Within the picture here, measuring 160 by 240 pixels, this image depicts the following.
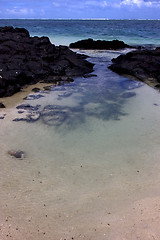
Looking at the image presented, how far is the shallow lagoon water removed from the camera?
3814 millimetres

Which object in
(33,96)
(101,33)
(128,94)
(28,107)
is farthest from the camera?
(101,33)

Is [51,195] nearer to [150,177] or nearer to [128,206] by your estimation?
[128,206]

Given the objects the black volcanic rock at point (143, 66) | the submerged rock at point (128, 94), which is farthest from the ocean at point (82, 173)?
the black volcanic rock at point (143, 66)

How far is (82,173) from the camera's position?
5.08 m

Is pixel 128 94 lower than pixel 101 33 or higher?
lower

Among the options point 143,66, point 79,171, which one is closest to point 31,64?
point 143,66

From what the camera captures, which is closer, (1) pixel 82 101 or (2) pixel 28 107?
(2) pixel 28 107

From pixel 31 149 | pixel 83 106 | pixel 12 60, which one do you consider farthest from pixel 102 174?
pixel 12 60

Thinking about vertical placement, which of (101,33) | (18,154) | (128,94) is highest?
(101,33)

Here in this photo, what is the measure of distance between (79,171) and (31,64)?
1010cm

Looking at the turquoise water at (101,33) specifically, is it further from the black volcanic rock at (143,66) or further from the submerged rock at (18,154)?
the submerged rock at (18,154)

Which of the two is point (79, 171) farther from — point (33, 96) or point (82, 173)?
point (33, 96)

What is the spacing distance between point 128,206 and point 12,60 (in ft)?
36.7

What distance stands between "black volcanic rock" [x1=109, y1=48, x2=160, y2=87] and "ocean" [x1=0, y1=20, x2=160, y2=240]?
482 centimetres
